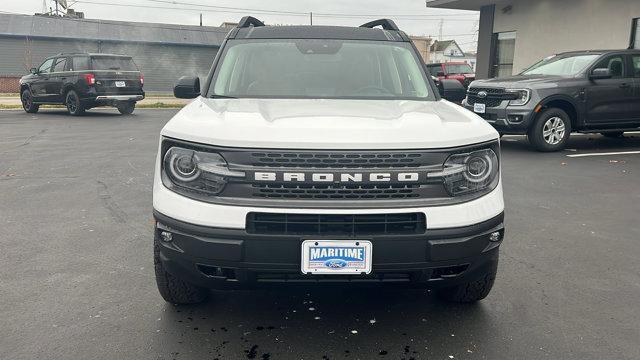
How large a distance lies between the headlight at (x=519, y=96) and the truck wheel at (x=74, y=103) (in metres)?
11.8

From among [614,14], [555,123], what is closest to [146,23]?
[614,14]

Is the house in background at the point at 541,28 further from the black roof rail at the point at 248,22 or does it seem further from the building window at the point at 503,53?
the black roof rail at the point at 248,22

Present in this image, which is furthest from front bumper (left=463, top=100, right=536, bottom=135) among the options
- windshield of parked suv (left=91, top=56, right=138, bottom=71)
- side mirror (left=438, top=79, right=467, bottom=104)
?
windshield of parked suv (left=91, top=56, right=138, bottom=71)

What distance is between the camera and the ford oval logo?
251 cm

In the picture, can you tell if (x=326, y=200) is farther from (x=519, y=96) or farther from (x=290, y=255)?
(x=519, y=96)

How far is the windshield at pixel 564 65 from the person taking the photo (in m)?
9.75

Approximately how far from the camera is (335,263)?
2.52 meters

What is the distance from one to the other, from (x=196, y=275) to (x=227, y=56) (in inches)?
77.1

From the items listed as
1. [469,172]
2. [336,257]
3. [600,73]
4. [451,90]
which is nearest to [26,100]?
[600,73]

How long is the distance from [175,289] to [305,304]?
30.9 inches

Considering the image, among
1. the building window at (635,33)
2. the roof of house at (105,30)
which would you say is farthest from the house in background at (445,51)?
the building window at (635,33)

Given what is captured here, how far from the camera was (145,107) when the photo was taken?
20312 millimetres

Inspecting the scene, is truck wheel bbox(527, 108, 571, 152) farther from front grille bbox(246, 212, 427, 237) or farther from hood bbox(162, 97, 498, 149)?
front grille bbox(246, 212, 427, 237)

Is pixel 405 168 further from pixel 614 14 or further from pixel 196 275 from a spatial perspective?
pixel 614 14
